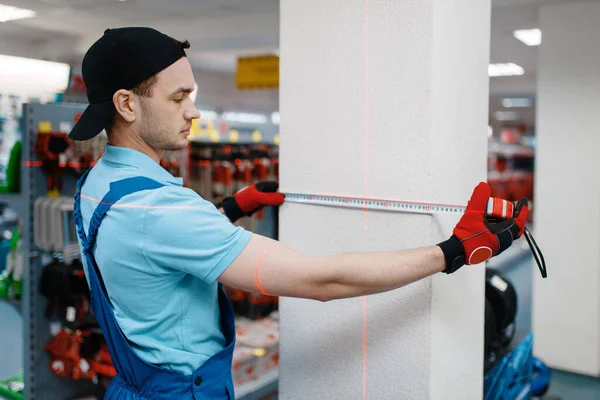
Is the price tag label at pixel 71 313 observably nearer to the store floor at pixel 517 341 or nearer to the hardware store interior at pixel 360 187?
the hardware store interior at pixel 360 187

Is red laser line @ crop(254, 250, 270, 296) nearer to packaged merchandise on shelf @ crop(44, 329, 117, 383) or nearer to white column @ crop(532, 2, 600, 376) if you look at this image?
packaged merchandise on shelf @ crop(44, 329, 117, 383)

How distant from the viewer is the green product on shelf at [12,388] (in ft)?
13.6

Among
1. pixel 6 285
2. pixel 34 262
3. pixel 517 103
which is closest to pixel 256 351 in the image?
pixel 34 262

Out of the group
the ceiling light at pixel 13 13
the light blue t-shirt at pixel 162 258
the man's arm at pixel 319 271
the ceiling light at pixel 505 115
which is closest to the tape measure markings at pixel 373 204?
the man's arm at pixel 319 271

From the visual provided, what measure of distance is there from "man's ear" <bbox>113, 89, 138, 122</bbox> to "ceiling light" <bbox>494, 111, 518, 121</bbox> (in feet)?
63.9

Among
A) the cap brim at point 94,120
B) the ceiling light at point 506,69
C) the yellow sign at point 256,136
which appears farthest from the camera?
the ceiling light at point 506,69

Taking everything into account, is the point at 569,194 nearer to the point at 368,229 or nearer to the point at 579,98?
the point at 579,98

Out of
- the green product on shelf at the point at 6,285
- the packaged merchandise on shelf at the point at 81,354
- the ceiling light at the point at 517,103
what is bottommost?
the packaged merchandise on shelf at the point at 81,354

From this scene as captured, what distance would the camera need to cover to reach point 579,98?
4.89 m

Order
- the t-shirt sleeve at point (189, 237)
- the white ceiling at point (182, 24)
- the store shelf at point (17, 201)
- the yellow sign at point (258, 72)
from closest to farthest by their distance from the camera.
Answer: the t-shirt sleeve at point (189, 237)
the store shelf at point (17, 201)
the white ceiling at point (182, 24)
the yellow sign at point (258, 72)

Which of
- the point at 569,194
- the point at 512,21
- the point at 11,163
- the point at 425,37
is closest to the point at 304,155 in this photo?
the point at 425,37

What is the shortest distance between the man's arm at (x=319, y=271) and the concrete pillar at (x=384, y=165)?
0.92 feet

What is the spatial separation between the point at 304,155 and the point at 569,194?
3.92 meters

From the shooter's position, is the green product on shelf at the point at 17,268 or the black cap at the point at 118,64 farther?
the green product on shelf at the point at 17,268
